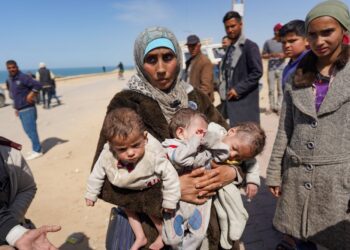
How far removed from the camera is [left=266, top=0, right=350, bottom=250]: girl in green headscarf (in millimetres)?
1918

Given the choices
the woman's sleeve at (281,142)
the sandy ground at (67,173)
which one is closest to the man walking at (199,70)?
the sandy ground at (67,173)

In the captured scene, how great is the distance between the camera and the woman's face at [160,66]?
1923 mm

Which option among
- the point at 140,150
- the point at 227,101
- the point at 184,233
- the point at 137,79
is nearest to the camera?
the point at 140,150

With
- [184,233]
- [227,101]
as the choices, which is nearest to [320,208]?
[184,233]

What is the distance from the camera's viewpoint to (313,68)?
82.7 inches

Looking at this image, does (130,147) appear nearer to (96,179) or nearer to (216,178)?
(96,179)

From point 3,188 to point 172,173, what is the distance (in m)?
0.98

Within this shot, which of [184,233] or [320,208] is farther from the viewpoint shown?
[320,208]

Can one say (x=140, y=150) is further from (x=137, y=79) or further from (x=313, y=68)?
(x=313, y=68)

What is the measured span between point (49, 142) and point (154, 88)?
7.12 metres

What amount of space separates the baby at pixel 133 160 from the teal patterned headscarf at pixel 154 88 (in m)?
0.27

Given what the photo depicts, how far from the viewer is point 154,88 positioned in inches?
77.2

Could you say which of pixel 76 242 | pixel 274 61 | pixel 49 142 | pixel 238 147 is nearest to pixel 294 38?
pixel 238 147

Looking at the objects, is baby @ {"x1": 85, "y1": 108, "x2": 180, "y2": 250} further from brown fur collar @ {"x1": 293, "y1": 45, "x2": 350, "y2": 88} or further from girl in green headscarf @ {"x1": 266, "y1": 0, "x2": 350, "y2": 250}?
brown fur collar @ {"x1": 293, "y1": 45, "x2": 350, "y2": 88}
